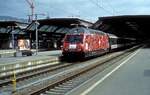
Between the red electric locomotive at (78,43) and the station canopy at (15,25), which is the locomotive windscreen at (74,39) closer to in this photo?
the red electric locomotive at (78,43)

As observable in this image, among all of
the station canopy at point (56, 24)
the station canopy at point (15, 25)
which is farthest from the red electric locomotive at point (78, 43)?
the station canopy at point (15, 25)

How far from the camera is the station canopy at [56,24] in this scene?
79.5 metres

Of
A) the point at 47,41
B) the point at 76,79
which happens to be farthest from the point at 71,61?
the point at 47,41

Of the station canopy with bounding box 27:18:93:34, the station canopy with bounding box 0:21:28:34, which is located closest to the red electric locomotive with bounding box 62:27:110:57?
the station canopy with bounding box 27:18:93:34

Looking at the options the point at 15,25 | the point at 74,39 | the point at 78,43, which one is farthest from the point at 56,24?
the point at 78,43

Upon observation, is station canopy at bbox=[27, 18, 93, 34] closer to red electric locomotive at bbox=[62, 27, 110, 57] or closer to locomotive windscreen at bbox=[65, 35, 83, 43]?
red electric locomotive at bbox=[62, 27, 110, 57]

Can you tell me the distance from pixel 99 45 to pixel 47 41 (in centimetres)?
5890

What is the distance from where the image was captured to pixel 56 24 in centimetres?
9131

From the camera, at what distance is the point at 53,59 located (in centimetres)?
3791

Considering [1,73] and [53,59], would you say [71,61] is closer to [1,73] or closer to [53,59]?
[53,59]

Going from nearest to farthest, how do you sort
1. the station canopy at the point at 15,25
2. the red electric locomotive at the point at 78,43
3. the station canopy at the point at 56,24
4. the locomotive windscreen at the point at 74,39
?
the red electric locomotive at the point at 78,43, the locomotive windscreen at the point at 74,39, the station canopy at the point at 56,24, the station canopy at the point at 15,25

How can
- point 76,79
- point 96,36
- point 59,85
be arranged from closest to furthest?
1. point 59,85
2. point 76,79
3. point 96,36

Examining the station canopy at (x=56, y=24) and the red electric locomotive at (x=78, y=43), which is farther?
the station canopy at (x=56, y=24)

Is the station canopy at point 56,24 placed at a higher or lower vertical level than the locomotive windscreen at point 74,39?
higher
